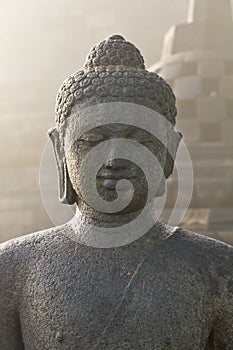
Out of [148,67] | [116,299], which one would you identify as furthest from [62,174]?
[148,67]

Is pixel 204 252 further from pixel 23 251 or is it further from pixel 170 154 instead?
pixel 23 251

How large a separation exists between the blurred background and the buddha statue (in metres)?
6.36

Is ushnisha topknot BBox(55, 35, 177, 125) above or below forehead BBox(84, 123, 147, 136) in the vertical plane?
above

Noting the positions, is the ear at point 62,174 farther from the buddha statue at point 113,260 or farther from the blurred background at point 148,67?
the blurred background at point 148,67

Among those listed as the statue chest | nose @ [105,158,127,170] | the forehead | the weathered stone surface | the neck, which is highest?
the weathered stone surface

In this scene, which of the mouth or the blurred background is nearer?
the mouth

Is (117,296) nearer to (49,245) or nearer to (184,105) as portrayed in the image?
(49,245)

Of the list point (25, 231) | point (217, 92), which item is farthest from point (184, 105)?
point (25, 231)

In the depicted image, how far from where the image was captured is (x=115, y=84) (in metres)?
2.13

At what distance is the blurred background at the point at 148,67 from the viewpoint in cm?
1021

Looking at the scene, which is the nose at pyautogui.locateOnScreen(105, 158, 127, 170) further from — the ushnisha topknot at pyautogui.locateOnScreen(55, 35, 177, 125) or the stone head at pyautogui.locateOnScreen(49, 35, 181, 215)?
the ushnisha topknot at pyautogui.locateOnScreen(55, 35, 177, 125)

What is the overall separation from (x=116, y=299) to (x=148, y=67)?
13348mm

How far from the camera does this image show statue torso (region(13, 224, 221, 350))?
6.63ft

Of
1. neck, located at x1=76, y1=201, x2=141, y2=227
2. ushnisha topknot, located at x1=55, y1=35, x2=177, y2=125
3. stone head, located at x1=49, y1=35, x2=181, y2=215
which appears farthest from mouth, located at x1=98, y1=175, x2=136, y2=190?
ushnisha topknot, located at x1=55, y1=35, x2=177, y2=125
